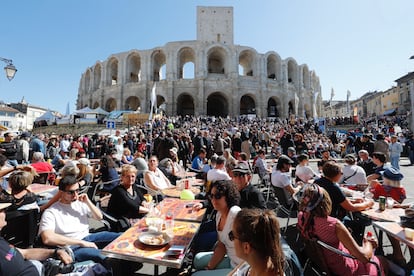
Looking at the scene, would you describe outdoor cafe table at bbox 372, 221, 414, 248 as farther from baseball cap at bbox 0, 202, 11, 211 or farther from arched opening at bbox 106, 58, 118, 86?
arched opening at bbox 106, 58, 118, 86

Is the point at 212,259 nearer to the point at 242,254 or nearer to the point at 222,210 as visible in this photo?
the point at 222,210

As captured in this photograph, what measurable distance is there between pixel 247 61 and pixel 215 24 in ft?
30.0

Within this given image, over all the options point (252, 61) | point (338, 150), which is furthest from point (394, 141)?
point (252, 61)

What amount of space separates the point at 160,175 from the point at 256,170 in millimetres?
2998

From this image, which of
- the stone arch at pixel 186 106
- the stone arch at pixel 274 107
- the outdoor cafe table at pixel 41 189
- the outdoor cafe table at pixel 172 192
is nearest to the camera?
the outdoor cafe table at pixel 172 192

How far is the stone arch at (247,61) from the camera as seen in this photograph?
114ft

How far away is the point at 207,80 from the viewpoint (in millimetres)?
32125

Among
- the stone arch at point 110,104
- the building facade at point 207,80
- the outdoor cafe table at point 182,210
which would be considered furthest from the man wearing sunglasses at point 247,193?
the stone arch at point 110,104

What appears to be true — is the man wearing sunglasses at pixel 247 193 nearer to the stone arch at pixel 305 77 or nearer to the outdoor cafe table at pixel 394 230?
the outdoor cafe table at pixel 394 230

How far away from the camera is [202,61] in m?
32.3

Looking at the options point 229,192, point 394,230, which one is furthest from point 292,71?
point 229,192

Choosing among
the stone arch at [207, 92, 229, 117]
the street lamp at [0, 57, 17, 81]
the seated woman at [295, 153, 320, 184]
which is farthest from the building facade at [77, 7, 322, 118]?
the seated woman at [295, 153, 320, 184]

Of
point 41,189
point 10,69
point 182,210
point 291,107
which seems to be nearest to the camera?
point 182,210

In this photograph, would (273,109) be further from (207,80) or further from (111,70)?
(111,70)
